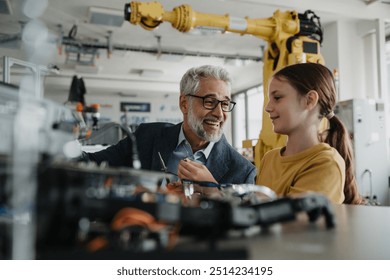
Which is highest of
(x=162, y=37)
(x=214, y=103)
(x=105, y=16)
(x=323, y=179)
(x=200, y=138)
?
(x=162, y=37)

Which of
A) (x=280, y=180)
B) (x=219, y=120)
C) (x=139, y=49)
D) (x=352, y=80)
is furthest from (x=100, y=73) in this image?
(x=280, y=180)

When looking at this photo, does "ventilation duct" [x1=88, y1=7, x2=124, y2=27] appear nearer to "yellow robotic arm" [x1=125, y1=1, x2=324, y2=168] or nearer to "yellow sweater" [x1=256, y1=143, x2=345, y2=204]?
"yellow robotic arm" [x1=125, y1=1, x2=324, y2=168]

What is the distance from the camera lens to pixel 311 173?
71 cm

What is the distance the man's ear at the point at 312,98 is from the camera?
843 millimetres

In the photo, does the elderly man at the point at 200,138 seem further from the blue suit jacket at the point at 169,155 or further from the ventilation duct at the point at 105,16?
the ventilation duct at the point at 105,16

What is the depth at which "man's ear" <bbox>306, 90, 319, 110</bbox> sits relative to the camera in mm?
843

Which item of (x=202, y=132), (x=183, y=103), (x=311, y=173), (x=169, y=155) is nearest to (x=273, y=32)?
(x=183, y=103)

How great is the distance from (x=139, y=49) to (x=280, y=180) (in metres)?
3.93

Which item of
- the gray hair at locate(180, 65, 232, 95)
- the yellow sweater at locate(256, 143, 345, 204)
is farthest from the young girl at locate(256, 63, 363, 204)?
the gray hair at locate(180, 65, 232, 95)

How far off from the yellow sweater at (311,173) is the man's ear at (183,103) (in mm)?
401

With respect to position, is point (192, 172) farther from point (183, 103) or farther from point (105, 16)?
point (105, 16)

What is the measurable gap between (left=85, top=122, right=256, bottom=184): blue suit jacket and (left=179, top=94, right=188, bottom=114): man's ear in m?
0.10

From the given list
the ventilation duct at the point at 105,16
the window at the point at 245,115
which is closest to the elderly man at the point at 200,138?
the ventilation duct at the point at 105,16

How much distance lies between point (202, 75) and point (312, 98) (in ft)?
1.25
